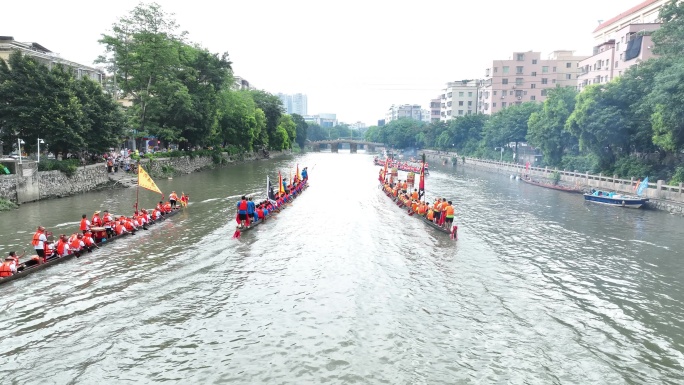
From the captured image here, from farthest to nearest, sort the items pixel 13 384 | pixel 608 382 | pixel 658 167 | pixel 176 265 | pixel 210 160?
pixel 210 160
pixel 658 167
pixel 176 265
pixel 608 382
pixel 13 384

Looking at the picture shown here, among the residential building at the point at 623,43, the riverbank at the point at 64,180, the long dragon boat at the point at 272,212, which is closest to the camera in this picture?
the long dragon boat at the point at 272,212

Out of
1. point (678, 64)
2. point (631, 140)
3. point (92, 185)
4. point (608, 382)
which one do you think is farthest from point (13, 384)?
point (631, 140)

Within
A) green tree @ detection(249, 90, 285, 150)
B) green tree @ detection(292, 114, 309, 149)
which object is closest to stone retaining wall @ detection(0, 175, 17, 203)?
green tree @ detection(249, 90, 285, 150)

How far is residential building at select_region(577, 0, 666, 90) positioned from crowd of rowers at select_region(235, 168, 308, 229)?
45.5 metres

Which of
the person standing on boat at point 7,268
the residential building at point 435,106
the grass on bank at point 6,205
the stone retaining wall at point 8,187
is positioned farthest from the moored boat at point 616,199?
the residential building at point 435,106

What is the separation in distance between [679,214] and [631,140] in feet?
42.1

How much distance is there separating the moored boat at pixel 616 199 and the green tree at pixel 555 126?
16.2m

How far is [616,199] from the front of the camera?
1484 inches

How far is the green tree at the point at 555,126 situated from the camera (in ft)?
184

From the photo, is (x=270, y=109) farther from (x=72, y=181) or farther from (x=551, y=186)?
(x=72, y=181)

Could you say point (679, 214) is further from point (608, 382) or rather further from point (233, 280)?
point (233, 280)

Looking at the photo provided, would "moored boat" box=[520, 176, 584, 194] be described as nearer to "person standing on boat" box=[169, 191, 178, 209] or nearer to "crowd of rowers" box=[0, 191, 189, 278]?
"person standing on boat" box=[169, 191, 178, 209]

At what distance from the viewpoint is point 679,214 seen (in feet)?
110

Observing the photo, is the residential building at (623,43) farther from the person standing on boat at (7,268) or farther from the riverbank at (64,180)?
the person standing on boat at (7,268)
